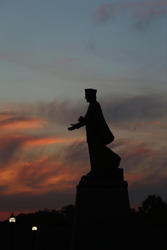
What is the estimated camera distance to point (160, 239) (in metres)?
26.5

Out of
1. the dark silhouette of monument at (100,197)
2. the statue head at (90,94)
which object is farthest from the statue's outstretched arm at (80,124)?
the statue head at (90,94)

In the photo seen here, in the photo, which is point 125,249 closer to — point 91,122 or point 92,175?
point 92,175

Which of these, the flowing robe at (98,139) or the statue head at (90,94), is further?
the statue head at (90,94)

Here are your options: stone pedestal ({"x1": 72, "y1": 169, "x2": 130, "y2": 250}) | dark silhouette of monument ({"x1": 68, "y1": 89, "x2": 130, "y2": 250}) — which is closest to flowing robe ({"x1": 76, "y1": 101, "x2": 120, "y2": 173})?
dark silhouette of monument ({"x1": 68, "y1": 89, "x2": 130, "y2": 250})

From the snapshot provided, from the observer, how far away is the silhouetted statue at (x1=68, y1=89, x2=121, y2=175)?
1609cm

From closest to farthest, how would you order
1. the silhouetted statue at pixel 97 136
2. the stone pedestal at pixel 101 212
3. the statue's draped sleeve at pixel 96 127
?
the stone pedestal at pixel 101 212, the silhouetted statue at pixel 97 136, the statue's draped sleeve at pixel 96 127

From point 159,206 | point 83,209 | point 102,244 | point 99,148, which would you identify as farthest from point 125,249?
point 159,206

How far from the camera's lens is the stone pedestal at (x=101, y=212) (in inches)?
601

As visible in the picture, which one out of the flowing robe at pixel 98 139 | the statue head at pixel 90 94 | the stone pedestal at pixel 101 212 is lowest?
the stone pedestal at pixel 101 212

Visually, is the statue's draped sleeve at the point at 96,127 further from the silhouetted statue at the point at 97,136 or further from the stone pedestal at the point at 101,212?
the stone pedestal at the point at 101,212

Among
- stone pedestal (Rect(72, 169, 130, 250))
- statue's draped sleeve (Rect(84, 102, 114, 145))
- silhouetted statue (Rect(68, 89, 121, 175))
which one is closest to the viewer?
stone pedestal (Rect(72, 169, 130, 250))

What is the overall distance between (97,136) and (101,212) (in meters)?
2.40

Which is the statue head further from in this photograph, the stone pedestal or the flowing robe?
the stone pedestal

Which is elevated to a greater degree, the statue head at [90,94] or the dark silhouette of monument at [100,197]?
the statue head at [90,94]
